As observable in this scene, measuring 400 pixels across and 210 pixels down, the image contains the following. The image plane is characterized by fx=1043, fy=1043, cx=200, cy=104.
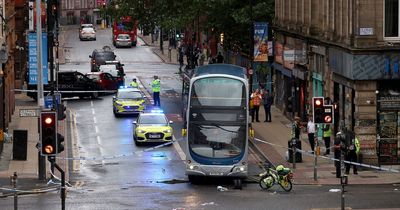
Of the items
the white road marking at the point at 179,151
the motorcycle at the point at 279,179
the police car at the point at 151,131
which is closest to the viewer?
the motorcycle at the point at 279,179

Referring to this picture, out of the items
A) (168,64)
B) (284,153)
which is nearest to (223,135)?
(284,153)

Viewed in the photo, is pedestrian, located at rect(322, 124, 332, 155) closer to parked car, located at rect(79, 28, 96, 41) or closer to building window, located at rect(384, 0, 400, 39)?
building window, located at rect(384, 0, 400, 39)

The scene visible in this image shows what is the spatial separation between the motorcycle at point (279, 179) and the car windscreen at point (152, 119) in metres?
13.1

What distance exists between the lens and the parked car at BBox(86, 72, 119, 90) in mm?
68750

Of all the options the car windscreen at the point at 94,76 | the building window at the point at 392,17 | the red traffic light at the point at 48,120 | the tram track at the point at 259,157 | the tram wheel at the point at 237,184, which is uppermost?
the building window at the point at 392,17

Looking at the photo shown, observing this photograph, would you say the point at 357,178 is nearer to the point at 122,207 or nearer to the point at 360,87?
the point at 360,87

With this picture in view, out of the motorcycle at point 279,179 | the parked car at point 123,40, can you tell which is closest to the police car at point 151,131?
the motorcycle at point 279,179

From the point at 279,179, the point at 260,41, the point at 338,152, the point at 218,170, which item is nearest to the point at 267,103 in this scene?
the point at 260,41

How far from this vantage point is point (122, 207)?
3106 cm

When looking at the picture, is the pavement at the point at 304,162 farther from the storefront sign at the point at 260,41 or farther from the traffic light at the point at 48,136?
the traffic light at the point at 48,136

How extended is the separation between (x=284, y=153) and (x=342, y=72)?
434cm

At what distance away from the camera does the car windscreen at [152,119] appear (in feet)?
155

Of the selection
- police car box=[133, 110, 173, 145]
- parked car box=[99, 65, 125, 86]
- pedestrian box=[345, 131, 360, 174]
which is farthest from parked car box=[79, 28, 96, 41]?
pedestrian box=[345, 131, 360, 174]

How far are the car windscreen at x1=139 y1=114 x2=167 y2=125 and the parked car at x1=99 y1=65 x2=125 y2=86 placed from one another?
23.9 meters
